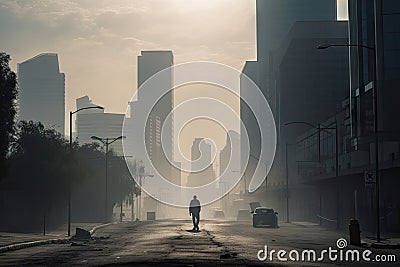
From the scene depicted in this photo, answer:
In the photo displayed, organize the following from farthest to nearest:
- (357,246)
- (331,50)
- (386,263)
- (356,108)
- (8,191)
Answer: (331,50), (356,108), (8,191), (357,246), (386,263)

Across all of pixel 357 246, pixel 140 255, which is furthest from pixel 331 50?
pixel 140 255

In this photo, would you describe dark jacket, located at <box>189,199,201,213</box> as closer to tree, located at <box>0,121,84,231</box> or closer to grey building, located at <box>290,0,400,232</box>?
tree, located at <box>0,121,84,231</box>

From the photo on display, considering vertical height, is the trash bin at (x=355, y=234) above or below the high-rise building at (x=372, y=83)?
below

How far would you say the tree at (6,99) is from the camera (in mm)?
45688

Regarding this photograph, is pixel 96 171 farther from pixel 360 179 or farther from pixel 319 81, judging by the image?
pixel 319 81

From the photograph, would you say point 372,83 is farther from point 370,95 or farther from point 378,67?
point 378,67

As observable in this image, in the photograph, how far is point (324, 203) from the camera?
101750 mm

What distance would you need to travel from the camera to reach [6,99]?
46.1m

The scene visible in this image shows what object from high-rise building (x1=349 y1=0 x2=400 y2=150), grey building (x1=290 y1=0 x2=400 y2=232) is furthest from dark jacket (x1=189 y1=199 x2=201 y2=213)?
high-rise building (x1=349 y1=0 x2=400 y2=150)

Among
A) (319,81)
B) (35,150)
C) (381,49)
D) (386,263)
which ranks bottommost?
(386,263)

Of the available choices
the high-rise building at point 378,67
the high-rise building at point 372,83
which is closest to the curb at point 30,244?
the high-rise building at point 372,83

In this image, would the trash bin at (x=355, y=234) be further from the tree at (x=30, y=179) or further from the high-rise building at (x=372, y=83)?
the tree at (x=30, y=179)

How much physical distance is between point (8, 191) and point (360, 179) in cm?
2814

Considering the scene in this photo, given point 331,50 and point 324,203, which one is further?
point 331,50
